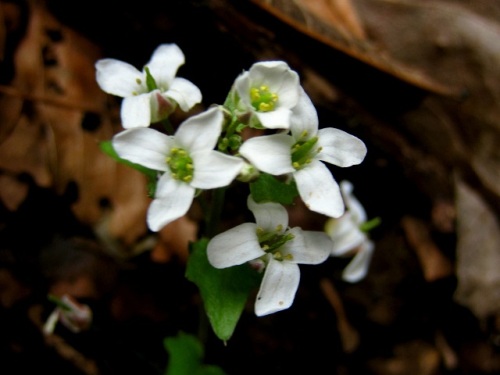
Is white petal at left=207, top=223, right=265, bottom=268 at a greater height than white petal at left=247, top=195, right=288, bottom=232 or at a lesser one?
lesser

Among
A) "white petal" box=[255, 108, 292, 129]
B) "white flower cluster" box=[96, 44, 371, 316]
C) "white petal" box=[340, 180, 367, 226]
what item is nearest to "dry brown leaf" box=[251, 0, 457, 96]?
"white petal" box=[340, 180, 367, 226]

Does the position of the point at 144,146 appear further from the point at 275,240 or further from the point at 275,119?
the point at 275,240

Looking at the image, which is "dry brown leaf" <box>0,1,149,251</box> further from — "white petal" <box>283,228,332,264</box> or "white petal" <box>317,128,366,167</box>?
"white petal" <box>317,128,366,167</box>

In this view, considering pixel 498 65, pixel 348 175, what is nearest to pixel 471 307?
pixel 348 175

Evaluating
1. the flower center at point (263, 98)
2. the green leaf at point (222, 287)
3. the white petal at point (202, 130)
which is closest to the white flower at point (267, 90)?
the flower center at point (263, 98)

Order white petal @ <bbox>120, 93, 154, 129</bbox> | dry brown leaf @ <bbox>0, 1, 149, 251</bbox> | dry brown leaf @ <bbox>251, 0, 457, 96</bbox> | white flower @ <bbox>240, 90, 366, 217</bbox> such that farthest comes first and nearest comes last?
dry brown leaf @ <bbox>251, 0, 457, 96</bbox>
dry brown leaf @ <bbox>0, 1, 149, 251</bbox>
white petal @ <bbox>120, 93, 154, 129</bbox>
white flower @ <bbox>240, 90, 366, 217</bbox>

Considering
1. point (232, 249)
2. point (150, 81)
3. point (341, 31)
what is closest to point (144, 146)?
point (150, 81)

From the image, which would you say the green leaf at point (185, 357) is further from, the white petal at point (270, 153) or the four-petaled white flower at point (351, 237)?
the white petal at point (270, 153)
